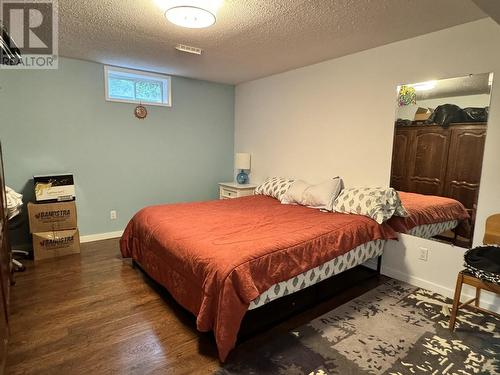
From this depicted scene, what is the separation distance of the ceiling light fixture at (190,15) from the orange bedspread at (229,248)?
158cm

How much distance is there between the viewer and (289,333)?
2016mm

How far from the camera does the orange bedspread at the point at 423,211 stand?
254 centimetres

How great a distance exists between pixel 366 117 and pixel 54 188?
3.57 meters

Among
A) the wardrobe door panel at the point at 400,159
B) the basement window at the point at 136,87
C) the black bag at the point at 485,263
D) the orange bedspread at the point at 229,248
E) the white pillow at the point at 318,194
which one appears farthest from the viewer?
the basement window at the point at 136,87

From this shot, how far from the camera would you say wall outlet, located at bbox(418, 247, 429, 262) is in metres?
2.67

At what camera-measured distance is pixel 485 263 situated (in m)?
1.92

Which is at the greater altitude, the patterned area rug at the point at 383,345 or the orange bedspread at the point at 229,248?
the orange bedspread at the point at 229,248

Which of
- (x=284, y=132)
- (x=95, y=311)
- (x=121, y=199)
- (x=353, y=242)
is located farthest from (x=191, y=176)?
(x=353, y=242)

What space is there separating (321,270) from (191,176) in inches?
117

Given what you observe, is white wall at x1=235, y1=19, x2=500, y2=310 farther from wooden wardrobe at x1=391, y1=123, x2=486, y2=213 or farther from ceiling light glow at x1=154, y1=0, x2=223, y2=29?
ceiling light glow at x1=154, y1=0, x2=223, y2=29

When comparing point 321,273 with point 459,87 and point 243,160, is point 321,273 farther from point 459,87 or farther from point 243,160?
point 243,160

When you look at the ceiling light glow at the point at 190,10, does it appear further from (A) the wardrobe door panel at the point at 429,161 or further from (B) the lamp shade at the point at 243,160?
(B) the lamp shade at the point at 243,160

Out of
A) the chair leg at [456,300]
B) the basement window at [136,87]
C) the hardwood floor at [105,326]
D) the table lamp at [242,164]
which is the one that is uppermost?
the basement window at [136,87]

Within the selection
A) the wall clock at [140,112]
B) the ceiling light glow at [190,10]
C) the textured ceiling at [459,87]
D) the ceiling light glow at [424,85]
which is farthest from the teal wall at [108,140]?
the textured ceiling at [459,87]
